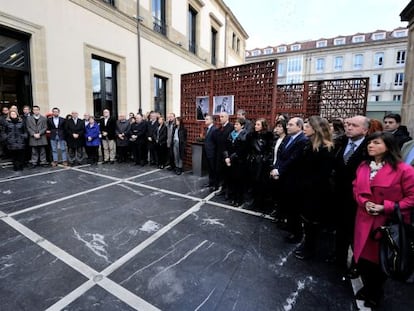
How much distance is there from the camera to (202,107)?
23.2ft

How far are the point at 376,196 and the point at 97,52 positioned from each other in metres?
9.75

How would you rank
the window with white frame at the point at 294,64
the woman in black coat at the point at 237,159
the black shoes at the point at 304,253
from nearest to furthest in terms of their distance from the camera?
the black shoes at the point at 304,253
the woman in black coat at the point at 237,159
the window with white frame at the point at 294,64

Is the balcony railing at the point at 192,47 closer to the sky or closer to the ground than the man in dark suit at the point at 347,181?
closer to the sky

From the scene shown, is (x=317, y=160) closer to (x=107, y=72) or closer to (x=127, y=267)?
(x=127, y=267)

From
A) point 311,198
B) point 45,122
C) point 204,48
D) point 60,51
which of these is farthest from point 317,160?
point 204,48

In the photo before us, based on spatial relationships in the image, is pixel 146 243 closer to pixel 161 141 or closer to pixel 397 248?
pixel 397 248

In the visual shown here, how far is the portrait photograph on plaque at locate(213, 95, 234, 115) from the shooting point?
639 cm

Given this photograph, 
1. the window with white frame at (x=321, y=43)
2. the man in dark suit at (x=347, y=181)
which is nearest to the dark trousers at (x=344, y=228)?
the man in dark suit at (x=347, y=181)

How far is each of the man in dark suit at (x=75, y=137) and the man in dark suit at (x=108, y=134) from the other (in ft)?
2.04

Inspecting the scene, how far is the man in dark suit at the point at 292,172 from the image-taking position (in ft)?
10.00

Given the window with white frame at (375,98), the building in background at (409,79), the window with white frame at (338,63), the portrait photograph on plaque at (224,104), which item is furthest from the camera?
the window with white frame at (338,63)

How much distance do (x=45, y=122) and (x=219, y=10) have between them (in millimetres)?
16557

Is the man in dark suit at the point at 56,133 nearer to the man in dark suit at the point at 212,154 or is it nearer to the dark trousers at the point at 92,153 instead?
the dark trousers at the point at 92,153

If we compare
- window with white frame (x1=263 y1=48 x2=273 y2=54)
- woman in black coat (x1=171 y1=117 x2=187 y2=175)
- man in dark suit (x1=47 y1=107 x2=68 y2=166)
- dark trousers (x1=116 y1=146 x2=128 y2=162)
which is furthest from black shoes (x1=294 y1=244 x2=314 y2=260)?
window with white frame (x1=263 y1=48 x2=273 y2=54)
